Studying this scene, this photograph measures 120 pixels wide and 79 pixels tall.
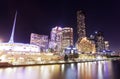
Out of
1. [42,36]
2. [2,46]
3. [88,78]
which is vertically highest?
[42,36]

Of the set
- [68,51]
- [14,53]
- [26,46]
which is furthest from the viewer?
[68,51]

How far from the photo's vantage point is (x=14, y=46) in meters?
98.4

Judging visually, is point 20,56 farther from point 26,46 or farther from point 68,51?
point 68,51

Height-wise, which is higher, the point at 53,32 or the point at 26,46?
the point at 53,32

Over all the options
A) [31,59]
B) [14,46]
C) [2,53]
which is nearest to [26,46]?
[14,46]

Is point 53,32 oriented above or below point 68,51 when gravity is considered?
above

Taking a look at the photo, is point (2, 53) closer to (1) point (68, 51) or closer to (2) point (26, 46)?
(2) point (26, 46)

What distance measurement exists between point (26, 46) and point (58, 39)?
258 ft

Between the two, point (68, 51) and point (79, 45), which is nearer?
point (68, 51)

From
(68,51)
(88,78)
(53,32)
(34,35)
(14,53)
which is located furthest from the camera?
(53,32)

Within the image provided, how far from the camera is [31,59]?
89.6 metres

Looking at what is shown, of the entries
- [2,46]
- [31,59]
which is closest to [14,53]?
[31,59]

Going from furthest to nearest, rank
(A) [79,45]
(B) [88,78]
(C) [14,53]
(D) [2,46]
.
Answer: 1. (A) [79,45]
2. (D) [2,46]
3. (C) [14,53]
4. (B) [88,78]

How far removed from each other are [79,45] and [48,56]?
84147mm
